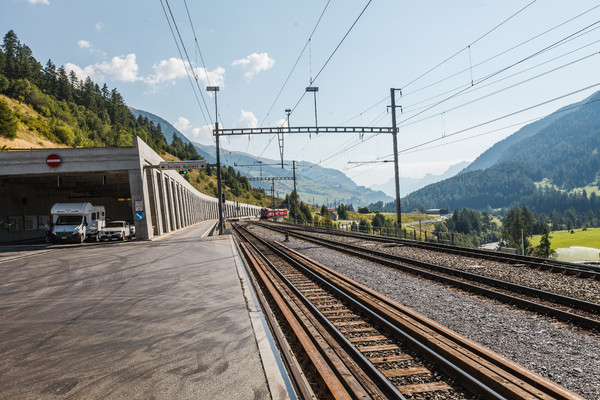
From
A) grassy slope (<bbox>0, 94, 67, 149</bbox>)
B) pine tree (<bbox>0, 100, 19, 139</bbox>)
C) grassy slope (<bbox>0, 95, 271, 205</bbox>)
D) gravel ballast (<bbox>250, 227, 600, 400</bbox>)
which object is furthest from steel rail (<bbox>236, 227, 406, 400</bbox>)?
pine tree (<bbox>0, 100, 19, 139</bbox>)

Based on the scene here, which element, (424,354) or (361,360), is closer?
(361,360)

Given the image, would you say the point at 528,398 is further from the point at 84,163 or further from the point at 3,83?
the point at 3,83

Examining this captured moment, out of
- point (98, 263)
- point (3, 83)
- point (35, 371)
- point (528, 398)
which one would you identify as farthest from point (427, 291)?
point (3, 83)

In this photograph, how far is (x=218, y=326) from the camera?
7.52 meters

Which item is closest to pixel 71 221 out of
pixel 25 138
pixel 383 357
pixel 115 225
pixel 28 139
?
pixel 115 225

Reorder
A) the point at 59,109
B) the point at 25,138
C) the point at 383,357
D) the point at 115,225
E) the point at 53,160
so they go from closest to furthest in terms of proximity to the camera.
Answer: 1. the point at 383,357
2. the point at 53,160
3. the point at 115,225
4. the point at 25,138
5. the point at 59,109

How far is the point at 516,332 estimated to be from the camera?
717 cm

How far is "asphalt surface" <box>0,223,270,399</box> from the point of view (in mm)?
4902

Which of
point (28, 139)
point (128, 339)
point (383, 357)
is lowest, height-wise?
point (383, 357)

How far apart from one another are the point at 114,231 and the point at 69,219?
4.13 m

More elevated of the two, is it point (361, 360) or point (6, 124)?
point (6, 124)

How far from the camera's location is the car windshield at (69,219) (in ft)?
98.0

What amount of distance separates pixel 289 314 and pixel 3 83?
138 metres

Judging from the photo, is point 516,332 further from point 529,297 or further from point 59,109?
point 59,109
